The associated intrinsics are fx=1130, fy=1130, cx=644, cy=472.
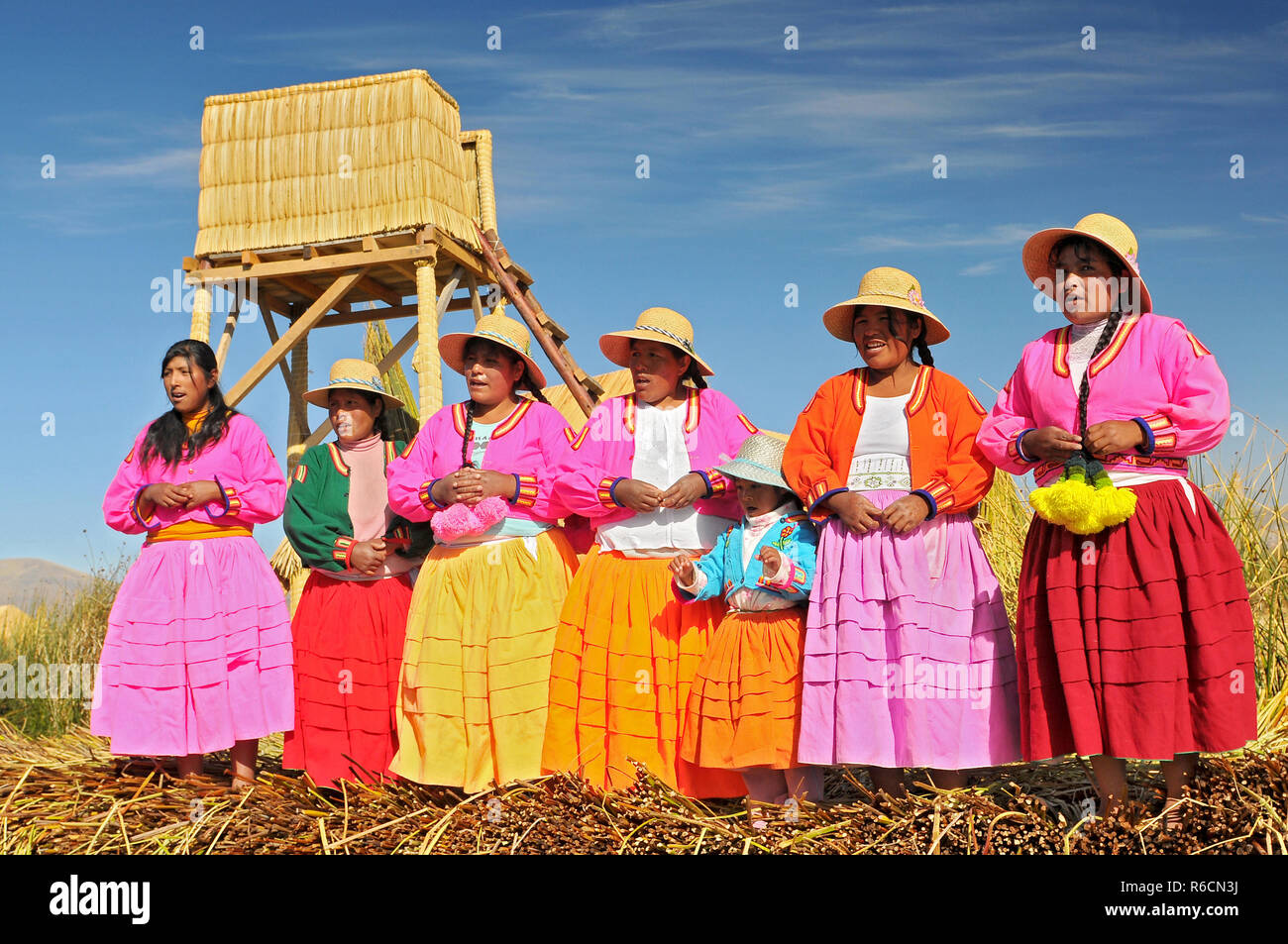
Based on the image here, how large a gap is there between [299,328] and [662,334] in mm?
7176

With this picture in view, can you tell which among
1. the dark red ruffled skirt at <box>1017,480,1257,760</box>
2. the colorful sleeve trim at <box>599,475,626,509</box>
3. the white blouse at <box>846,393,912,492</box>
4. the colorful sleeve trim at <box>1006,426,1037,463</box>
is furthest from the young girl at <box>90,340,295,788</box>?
the dark red ruffled skirt at <box>1017,480,1257,760</box>

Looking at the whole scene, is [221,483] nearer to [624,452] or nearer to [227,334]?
[624,452]

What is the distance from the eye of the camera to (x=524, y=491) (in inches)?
208

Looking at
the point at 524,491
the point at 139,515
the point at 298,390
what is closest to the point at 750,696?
the point at 524,491

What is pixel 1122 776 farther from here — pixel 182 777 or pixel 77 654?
pixel 77 654

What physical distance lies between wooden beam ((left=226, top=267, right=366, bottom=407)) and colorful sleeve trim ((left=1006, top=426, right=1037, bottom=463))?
830 centimetres

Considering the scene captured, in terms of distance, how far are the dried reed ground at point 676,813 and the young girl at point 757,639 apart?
20 cm

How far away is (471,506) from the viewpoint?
5211mm

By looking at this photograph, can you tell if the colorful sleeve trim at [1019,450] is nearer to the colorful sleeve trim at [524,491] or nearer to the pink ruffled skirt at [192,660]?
the colorful sleeve trim at [524,491]

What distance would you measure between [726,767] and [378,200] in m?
8.08

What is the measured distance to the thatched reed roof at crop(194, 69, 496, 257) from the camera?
36.3 feet

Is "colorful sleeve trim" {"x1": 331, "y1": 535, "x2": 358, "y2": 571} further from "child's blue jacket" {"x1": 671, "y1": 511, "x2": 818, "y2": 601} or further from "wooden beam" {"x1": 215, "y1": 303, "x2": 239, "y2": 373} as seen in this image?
"wooden beam" {"x1": 215, "y1": 303, "x2": 239, "y2": 373}

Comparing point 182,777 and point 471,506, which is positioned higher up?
point 471,506
